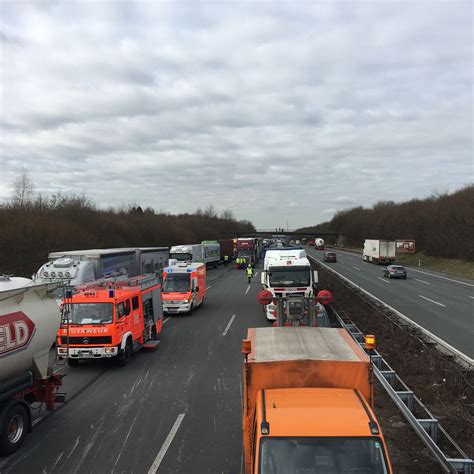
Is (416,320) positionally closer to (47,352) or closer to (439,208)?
(47,352)

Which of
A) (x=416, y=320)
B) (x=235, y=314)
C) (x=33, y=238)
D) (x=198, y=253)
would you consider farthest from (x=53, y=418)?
(x=198, y=253)

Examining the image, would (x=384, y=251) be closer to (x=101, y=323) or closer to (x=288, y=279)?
(x=288, y=279)

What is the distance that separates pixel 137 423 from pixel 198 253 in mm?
42415

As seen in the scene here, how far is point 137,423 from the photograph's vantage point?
366 inches

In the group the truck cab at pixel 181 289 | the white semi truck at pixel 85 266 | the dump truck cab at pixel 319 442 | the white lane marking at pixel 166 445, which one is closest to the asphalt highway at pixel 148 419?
the white lane marking at pixel 166 445

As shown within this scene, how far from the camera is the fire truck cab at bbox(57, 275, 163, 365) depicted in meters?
12.8

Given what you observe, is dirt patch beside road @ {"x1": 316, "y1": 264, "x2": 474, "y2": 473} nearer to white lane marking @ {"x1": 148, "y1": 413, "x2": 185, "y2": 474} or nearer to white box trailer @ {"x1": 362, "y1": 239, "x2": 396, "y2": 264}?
white lane marking @ {"x1": 148, "y1": 413, "x2": 185, "y2": 474}

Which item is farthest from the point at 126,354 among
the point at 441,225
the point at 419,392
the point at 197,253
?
the point at 441,225

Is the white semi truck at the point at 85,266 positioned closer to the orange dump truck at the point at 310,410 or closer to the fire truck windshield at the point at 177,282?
the fire truck windshield at the point at 177,282

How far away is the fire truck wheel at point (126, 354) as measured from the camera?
1338cm

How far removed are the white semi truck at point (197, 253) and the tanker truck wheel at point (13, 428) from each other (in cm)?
3305

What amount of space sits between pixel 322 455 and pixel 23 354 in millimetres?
6648

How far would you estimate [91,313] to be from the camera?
13.1 meters

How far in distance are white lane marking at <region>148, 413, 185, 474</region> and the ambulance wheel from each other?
428 cm
